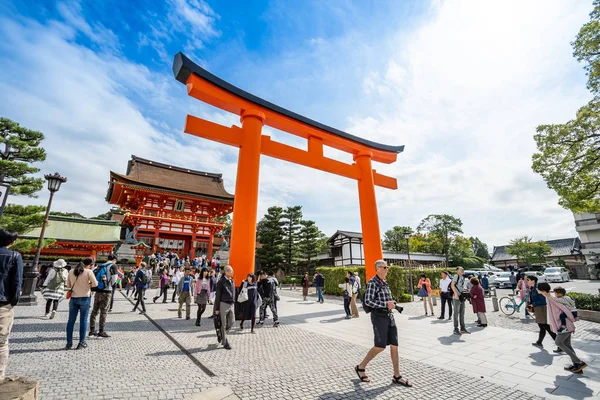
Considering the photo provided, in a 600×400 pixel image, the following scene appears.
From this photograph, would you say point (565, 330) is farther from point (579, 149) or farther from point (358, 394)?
point (579, 149)

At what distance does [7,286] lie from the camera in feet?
9.28

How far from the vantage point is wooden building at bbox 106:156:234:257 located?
20730mm

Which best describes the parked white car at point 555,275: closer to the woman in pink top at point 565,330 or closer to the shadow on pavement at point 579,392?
the woman in pink top at point 565,330

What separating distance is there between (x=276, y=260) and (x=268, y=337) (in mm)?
18967

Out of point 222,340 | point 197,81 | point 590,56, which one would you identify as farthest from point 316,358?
point 590,56

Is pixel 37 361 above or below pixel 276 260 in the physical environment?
below

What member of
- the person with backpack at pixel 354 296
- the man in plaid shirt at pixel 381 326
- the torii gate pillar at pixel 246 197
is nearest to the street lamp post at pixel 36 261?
the torii gate pillar at pixel 246 197

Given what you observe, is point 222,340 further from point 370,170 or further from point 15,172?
point 15,172

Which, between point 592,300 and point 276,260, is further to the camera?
point 276,260

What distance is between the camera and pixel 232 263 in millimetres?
7805

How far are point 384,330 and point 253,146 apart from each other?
7.02 meters

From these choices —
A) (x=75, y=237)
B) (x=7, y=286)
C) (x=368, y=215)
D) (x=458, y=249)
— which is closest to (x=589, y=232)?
(x=458, y=249)

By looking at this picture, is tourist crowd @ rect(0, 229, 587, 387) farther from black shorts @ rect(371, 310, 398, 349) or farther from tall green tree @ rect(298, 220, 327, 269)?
tall green tree @ rect(298, 220, 327, 269)

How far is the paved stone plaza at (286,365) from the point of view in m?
3.16
